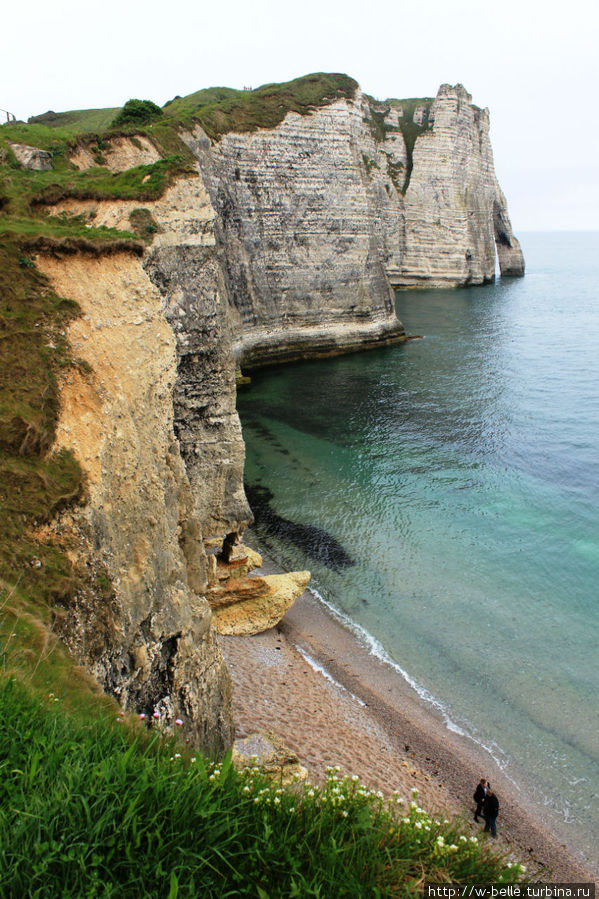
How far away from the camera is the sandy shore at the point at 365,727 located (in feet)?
43.6

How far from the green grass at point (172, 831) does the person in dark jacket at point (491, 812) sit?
7891mm

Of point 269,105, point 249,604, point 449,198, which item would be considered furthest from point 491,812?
point 449,198

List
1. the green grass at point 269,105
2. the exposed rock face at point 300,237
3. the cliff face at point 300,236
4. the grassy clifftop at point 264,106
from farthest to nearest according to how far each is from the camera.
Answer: the exposed rock face at point 300,237, the cliff face at point 300,236, the green grass at point 269,105, the grassy clifftop at point 264,106

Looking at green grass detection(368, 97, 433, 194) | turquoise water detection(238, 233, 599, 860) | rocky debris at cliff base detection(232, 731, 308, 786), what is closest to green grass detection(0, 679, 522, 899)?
rocky debris at cliff base detection(232, 731, 308, 786)

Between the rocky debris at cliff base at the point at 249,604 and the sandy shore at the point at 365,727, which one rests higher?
the rocky debris at cliff base at the point at 249,604

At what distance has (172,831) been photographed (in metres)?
4.92

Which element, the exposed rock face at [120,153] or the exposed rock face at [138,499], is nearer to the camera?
the exposed rock face at [138,499]

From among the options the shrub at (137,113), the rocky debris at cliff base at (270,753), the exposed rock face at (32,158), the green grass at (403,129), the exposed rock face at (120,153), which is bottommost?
the rocky debris at cliff base at (270,753)

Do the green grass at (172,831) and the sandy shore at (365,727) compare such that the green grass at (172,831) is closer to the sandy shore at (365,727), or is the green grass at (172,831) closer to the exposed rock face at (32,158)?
the sandy shore at (365,727)

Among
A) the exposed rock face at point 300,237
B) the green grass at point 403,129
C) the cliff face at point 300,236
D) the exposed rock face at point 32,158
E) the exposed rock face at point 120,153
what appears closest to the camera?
the exposed rock face at point 32,158

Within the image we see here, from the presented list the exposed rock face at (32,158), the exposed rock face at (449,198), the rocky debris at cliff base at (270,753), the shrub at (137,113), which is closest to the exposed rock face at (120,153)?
the exposed rock face at (32,158)

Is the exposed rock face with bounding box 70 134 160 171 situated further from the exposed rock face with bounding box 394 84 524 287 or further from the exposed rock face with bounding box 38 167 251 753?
the exposed rock face with bounding box 394 84 524 287

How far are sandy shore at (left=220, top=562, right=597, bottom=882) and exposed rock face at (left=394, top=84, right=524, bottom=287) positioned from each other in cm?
8639

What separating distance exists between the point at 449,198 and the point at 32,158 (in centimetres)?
8534
